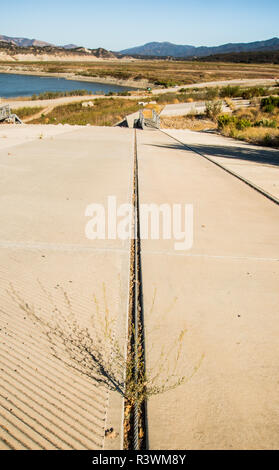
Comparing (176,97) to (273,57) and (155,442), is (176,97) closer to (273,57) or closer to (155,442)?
(155,442)

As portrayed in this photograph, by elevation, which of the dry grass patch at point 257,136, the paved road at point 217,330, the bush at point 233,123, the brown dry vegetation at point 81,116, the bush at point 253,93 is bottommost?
the paved road at point 217,330

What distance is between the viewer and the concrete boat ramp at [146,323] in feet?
6.76

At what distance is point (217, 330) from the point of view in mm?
2895

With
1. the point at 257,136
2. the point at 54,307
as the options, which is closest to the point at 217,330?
the point at 54,307

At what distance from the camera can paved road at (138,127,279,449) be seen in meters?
2.07

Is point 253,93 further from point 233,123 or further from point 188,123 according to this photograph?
point 233,123

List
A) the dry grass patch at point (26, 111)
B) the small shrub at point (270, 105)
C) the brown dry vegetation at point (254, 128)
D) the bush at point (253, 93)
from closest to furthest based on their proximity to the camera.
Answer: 1. the brown dry vegetation at point (254, 128)
2. the small shrub at point (270, 105)
3. the dry grass patch at point (26, 111)
4. the bush at point (253, 93)

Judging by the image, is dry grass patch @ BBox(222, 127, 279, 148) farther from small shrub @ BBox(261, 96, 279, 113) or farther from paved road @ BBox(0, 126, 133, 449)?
paved road @ BBox(0, 126, 133, 449)

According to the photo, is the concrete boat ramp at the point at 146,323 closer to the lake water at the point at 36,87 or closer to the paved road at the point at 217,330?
the paved road at the point at 217,330

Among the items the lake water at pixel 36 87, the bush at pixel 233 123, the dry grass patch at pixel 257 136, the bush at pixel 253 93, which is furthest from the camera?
the lake water at pixel 36 87

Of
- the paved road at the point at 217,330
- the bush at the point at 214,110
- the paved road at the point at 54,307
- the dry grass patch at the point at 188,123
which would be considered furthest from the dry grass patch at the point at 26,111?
the paved road at the point at 217,330

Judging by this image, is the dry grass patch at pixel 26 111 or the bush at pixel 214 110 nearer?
the bush at pixel 214 110

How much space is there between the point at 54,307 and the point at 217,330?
154 cm

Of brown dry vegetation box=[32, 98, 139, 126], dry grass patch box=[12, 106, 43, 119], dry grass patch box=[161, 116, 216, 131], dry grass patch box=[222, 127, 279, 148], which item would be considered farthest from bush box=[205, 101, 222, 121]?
dry grass patch box=[12, 106, 43, 119]
